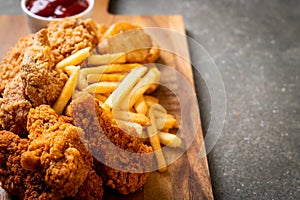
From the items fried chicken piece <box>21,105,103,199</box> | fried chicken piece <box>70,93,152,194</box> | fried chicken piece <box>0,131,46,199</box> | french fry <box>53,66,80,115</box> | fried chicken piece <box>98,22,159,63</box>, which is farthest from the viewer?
fried chicken piece <box>98,22,159,63</box>

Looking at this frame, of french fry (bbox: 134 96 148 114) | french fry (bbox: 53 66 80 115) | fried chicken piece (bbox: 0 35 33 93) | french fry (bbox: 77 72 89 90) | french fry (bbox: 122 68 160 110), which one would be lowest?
french fry (bbox: 134 96 148 114)

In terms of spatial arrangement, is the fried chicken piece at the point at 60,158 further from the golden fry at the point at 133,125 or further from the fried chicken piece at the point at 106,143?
the golden fry at the point at 133,125

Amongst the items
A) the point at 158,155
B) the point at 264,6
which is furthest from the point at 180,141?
the point at 264,6

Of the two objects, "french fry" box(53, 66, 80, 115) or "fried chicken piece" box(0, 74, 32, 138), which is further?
"french fry" box(53, 66, 80, 115)

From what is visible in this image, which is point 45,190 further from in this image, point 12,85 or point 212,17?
point 212,17

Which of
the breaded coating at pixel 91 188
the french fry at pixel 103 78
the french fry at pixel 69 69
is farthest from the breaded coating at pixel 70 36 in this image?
the breaded coating at pixel 91 188

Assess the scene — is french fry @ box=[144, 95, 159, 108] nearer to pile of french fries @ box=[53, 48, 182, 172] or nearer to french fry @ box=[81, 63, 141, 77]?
pile of french fries @ box=[53, 48, 182, 172]

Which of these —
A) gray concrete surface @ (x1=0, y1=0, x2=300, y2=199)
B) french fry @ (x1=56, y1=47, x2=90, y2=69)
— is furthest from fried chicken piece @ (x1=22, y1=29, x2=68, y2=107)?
gray concrete surface @ (x1=0, y1=0, x2=300, y2=199)

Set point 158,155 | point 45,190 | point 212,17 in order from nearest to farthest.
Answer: point 45,190
point 158,155
point 212,17

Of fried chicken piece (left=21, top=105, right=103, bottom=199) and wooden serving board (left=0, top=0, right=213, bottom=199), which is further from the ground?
fried chicken piece (left=21, top=105, right=103, bottom=199)
